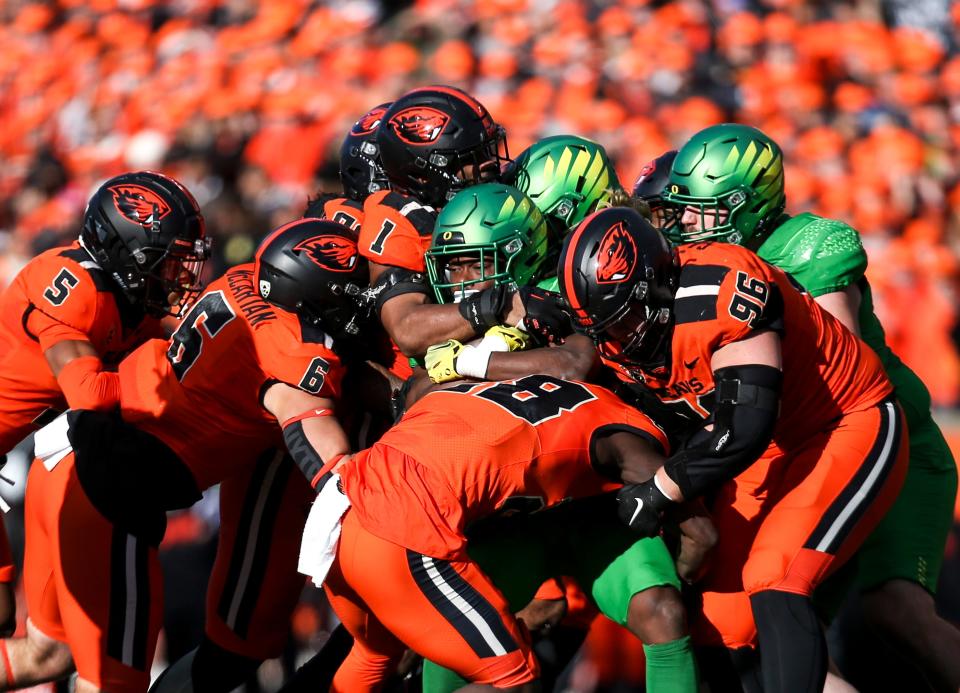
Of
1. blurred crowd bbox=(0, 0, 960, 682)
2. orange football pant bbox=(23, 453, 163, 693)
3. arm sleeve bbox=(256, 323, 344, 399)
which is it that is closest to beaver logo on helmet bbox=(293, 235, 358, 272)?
arm sleeve bbox=(256, 323, 344, 399)

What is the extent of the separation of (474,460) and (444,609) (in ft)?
1.29

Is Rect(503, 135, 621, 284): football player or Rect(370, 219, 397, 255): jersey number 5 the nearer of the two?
Rect(370, 219, 397, 255): jersey number 5

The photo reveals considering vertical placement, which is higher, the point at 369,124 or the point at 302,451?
the point at 369,124

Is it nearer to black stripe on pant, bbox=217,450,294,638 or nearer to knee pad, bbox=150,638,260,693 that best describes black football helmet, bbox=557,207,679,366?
black stripe on pant, bbox=217,450,294,638

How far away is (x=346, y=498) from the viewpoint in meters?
3.34

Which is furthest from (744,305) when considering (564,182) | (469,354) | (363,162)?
(363,162)

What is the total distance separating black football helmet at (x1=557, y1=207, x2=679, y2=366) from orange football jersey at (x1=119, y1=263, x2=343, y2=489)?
101 cm

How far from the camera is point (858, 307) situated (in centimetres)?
420

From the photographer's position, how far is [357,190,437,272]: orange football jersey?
13.6ft

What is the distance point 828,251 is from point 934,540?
1.03 meters

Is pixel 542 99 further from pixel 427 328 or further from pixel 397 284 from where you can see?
pixel 427 328

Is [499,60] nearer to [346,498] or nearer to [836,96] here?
[836,96]

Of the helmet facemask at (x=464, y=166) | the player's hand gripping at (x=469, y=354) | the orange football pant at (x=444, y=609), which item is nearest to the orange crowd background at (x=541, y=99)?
the helmet facemask at (x=464, y=166)

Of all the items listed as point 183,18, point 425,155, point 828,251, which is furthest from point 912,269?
point 183,18
